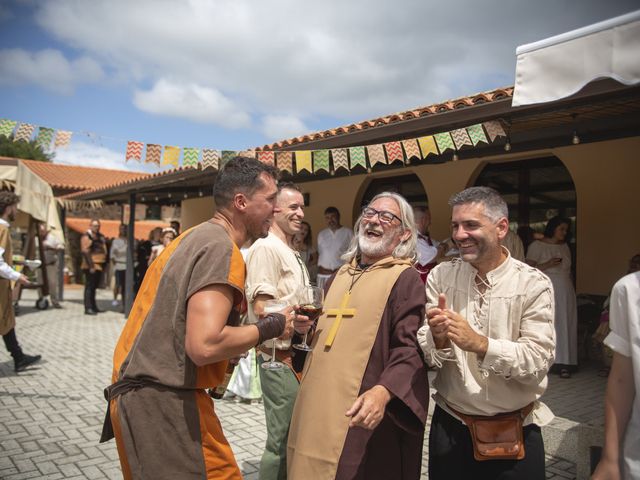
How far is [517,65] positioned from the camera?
131 inches

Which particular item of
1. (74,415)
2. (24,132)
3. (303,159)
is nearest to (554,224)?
(303,159)

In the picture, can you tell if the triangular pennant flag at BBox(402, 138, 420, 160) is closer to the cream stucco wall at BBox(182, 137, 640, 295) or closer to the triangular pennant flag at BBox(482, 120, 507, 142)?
the triangular pennant flag at BBox(482, 120, 507, 142)

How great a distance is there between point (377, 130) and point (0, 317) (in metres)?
4.89

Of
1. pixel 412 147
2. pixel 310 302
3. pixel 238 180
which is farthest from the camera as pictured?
pixel 412 147

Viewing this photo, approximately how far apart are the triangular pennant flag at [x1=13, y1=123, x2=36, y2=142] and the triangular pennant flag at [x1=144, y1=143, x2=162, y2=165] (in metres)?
1.19

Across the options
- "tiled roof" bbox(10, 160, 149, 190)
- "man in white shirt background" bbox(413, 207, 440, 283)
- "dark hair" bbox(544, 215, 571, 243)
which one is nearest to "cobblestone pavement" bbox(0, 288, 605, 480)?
"dark hair" bbox(544, 215, 571, 243)

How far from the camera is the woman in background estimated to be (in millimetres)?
5730

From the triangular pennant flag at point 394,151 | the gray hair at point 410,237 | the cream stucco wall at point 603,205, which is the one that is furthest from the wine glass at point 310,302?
the cream stucco wall at point 603,205

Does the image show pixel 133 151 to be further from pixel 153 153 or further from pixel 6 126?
pixel 6 126

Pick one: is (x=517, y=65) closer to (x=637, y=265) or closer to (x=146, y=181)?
(x=637, y=265)

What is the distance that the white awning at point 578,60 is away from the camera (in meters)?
2.71

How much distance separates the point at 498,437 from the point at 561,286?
4476 mm

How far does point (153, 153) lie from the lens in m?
5.59

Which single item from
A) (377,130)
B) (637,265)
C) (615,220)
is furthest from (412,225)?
(615,220)
